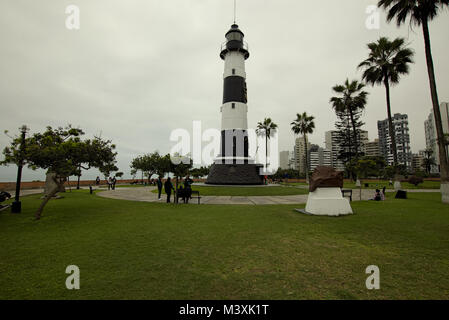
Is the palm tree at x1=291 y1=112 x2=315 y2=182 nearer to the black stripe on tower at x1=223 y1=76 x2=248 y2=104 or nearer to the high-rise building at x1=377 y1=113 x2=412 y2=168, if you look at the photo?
the black stripe on tower at x1=223 y1=76 x2=248 y2=104

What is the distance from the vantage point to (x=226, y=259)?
4.02 metres

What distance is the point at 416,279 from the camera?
124 inches

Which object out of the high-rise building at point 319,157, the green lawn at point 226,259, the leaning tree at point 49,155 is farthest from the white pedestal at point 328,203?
the high-rise building at point 319,157

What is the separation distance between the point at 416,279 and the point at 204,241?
162 inches

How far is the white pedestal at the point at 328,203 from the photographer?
8302 mm

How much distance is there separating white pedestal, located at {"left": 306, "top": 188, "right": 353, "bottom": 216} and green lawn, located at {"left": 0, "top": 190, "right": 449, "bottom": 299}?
117cm

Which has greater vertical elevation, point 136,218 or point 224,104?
point 224,104

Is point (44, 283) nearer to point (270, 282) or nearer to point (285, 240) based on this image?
point (270, 282)

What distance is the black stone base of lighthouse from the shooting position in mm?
22312

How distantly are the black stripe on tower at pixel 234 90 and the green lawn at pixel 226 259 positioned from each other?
753 inches

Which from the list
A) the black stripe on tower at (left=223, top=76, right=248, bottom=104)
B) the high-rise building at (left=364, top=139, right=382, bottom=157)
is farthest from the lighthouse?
the high-rise building at (left=364, top=139, right=382, bottom=157)

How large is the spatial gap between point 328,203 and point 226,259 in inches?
241

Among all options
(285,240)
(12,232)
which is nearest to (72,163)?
(12,232)
